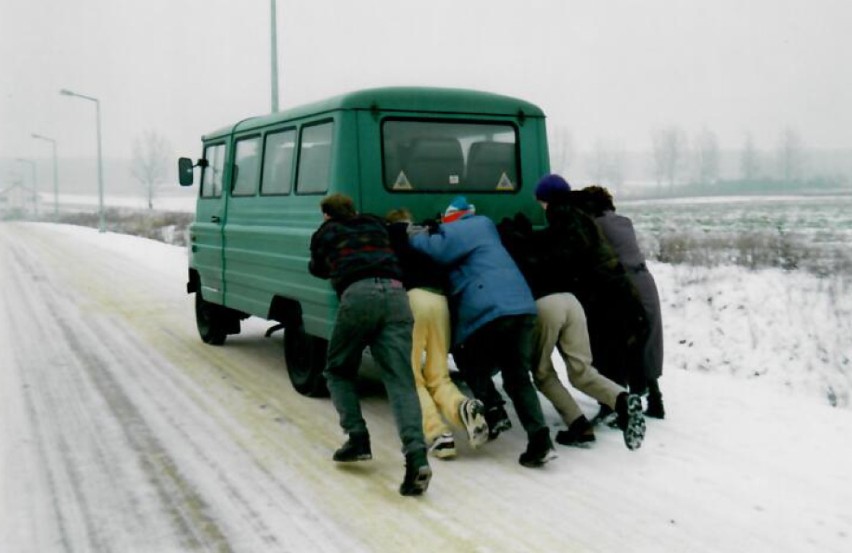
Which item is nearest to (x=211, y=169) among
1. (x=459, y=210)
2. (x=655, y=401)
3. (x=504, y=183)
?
(x=504, y=183)

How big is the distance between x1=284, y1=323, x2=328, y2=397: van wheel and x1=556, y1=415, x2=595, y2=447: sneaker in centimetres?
237

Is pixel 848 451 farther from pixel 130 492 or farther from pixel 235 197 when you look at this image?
pixel 235 197

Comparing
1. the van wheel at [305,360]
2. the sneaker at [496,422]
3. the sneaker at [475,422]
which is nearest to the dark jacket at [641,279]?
the sneaker at [496,422]

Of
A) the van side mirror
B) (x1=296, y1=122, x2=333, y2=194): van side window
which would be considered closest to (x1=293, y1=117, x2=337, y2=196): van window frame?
(x1=296, y1=122, x2=333, y2=194): van side window

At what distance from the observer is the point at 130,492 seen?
525 cm

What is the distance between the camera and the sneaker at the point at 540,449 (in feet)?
18.4

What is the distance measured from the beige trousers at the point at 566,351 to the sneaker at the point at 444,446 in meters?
0.76

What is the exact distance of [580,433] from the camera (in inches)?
239

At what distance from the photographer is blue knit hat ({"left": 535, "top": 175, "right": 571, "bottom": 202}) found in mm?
6273

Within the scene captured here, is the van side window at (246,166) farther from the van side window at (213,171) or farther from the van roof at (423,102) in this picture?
the van roof at (423,102)

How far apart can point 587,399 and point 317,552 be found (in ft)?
12.6

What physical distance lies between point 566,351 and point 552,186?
1.17m

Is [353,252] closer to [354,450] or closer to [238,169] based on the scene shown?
[354,450]

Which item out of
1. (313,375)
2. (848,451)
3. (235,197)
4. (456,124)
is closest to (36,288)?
(235,197)
